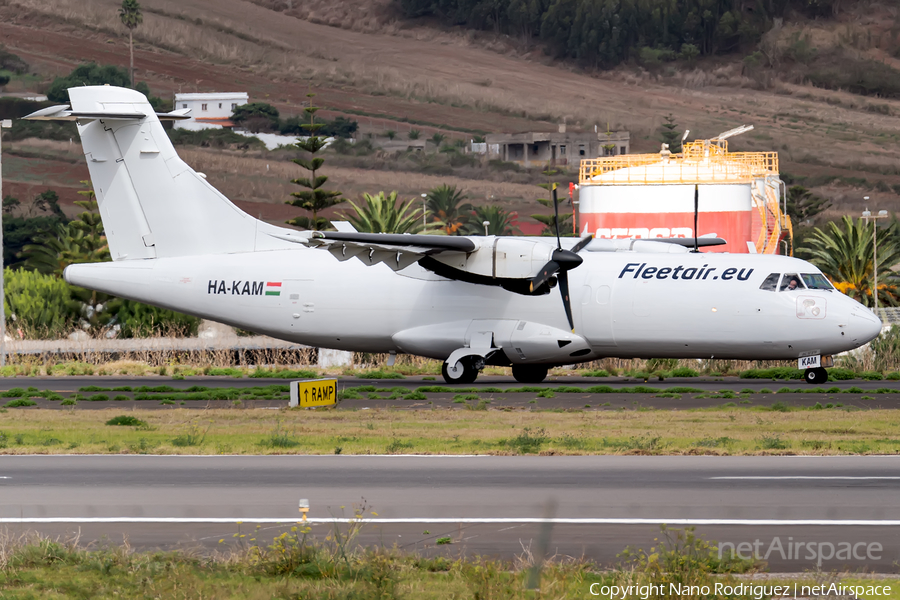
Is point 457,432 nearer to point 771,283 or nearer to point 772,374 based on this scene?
point 771,283

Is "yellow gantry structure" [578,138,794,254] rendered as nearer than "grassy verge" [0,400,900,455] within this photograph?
No

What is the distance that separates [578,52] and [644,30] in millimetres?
12113

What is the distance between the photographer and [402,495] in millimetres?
13211

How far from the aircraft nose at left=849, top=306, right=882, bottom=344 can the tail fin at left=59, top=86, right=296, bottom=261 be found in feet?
49.5

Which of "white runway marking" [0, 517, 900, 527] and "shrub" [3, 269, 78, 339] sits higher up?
"white runway marking" [0, 517, 900, 527]

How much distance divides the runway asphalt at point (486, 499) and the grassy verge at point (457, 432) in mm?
836

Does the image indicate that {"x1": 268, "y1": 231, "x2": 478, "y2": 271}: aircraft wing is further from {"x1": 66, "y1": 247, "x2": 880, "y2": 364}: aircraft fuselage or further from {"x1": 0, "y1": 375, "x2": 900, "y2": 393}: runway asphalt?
{"x1": 0, "y1": 375, "x2": 900, "y2": 393}: runway asphalt

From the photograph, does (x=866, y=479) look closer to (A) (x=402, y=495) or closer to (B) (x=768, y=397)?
(A) (x=402, y=495)

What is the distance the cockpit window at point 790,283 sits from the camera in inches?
1043

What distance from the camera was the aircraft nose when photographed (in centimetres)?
2573

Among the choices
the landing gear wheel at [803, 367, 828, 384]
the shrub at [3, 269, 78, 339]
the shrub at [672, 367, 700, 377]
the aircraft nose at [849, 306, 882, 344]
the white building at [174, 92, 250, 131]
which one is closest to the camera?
the aircraft nose at [849, 306, 882, 344]

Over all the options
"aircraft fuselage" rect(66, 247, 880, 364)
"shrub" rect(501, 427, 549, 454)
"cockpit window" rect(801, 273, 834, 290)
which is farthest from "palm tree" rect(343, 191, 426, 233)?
"shrub" rect(501, 427, 549, 454)

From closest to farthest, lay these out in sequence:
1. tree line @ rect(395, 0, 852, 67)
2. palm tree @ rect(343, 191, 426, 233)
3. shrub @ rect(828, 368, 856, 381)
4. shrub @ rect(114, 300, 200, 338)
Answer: shrub @ rect(828, 368, 856, 381)
shrub @ rect(114, 300, 200, 338)
palm tree @ rect(343, 191, 426, 233)
tree line @ rect(395, 0, 852, 67)

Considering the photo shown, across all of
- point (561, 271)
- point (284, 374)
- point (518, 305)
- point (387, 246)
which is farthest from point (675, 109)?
point (387, 246)
